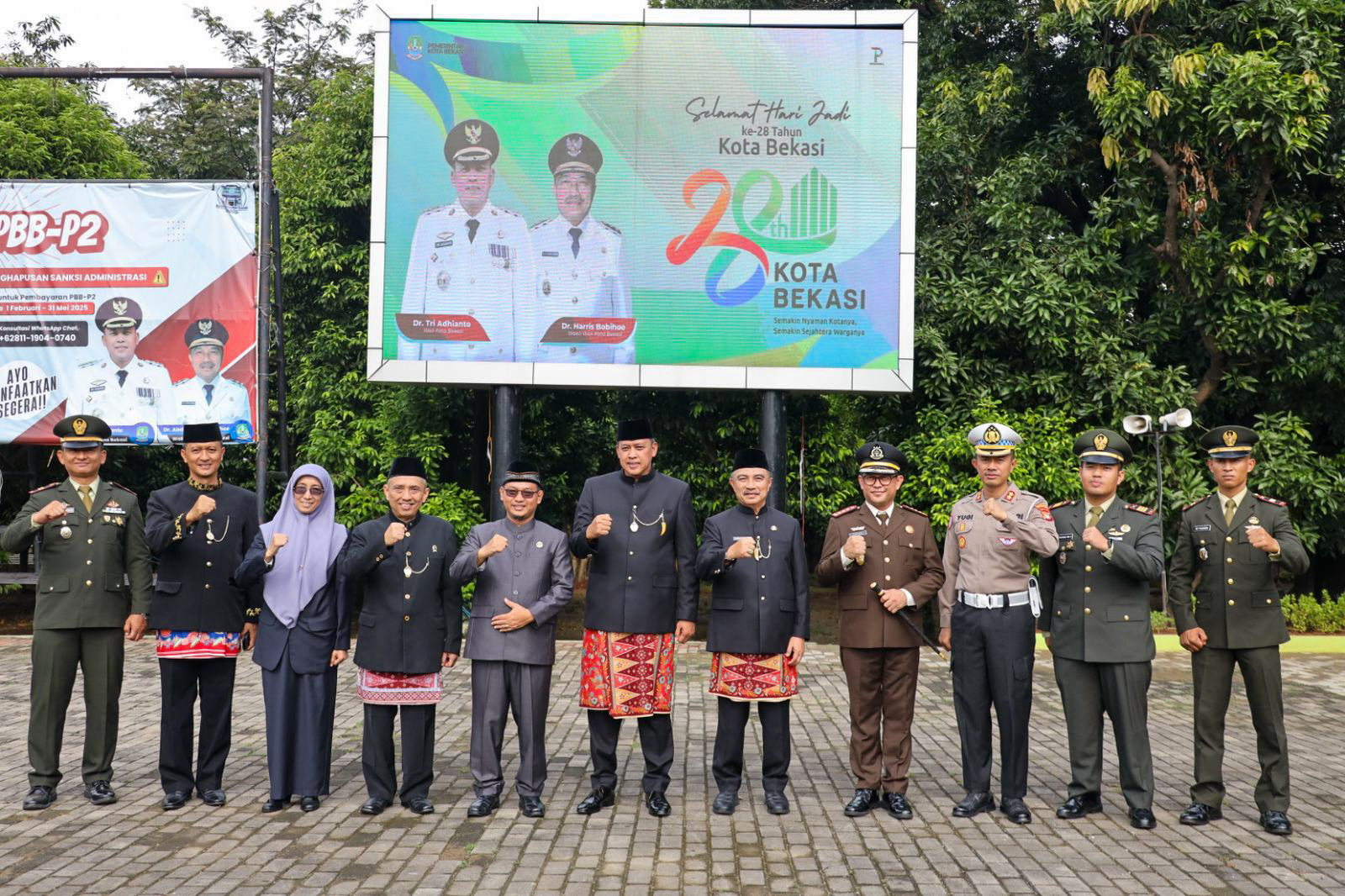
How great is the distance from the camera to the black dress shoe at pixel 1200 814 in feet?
19.5

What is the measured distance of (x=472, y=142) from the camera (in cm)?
1311

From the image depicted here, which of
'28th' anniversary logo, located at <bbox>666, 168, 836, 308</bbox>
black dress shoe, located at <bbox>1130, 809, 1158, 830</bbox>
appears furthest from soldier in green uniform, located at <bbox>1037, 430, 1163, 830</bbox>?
'28th' anniversary logo, located at <bbox>666, 168, 836, 308</bbox>

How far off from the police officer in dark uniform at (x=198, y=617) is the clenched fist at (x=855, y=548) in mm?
3145

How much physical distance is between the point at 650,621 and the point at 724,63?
340 inches

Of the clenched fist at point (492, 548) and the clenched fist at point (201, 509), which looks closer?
the clenched fist at point (492, 548)

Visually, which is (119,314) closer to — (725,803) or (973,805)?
(725,803)

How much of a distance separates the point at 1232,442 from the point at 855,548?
2.02 metres

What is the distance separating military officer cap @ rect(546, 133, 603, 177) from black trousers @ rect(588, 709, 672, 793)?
8168 millimetres

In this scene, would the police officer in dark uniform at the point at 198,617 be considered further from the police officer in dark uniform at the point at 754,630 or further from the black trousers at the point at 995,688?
the black trousers at the point at 995,688

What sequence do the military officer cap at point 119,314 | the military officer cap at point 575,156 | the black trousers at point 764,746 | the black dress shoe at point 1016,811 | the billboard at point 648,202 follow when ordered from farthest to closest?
the military officer cap at point 119,314, the military officer cap at point 575,156, the billboard at point 648,202, the black trousers at point 764,746, the black dress shoe at point 1016,811

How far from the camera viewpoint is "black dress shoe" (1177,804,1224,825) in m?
5.95

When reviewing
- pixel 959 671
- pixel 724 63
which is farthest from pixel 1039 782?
pixel 724 63

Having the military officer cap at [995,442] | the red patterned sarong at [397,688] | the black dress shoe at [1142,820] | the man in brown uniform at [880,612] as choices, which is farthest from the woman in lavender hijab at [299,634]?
the black dress shoe at [1142,820]

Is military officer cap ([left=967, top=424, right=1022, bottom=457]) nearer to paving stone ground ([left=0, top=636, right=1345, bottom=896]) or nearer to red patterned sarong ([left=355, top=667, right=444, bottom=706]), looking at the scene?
paving stone ground ([left=0, top=636, right=1345, bottom=896])
